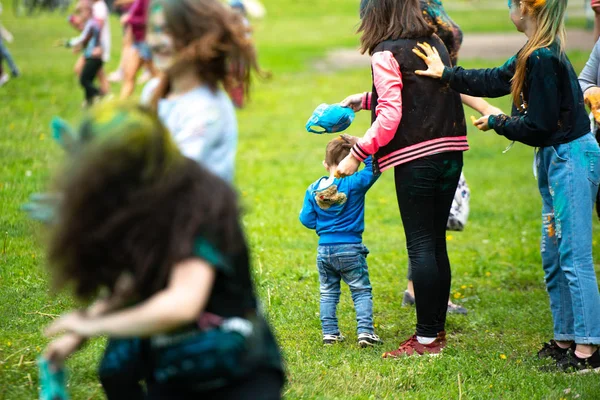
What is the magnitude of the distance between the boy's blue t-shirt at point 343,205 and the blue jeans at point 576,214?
43.0 inches

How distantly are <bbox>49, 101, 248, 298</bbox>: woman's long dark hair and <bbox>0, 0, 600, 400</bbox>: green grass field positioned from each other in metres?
0.30

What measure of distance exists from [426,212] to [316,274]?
6.59 ft

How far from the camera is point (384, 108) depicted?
15.2ft

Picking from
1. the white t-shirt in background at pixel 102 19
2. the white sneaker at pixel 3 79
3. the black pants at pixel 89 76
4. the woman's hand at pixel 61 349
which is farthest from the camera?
the white sneaker at pixel 3 79

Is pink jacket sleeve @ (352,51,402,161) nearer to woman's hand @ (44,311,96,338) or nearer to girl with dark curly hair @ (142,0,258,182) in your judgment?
girl with dark curly hair @ (142,0,258,182)

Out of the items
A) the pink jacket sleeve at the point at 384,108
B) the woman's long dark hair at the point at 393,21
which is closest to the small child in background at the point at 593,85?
the woman's long dark hair at the point at 393,21

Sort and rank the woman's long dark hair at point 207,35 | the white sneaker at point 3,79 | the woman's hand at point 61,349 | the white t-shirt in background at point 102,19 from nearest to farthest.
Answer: the woman's hand at point 61,349
the woman's long dark hair at point 207,35
the white t-shirt in background at point 102,19
the white sneaker at point 3,79

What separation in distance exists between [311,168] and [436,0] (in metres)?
5.32

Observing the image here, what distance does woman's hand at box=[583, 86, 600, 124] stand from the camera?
486 cm

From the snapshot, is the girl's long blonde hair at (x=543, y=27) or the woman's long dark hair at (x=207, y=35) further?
the girl's long blonde hair at (x=543, y=27)

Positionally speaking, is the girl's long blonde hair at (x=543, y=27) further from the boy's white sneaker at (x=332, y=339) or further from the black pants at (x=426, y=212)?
the boy's white sneaker at (x=332, y=339)

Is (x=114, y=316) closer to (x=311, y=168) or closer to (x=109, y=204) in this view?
(x=109, y=204)

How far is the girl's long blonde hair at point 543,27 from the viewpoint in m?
4.38

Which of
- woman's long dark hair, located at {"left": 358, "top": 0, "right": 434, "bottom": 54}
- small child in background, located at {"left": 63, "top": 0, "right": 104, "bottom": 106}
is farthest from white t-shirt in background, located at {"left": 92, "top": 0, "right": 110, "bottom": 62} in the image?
woman's long dark hair, located at {"left": 358, "top": 0, "right": 434, "bottom": 54}
